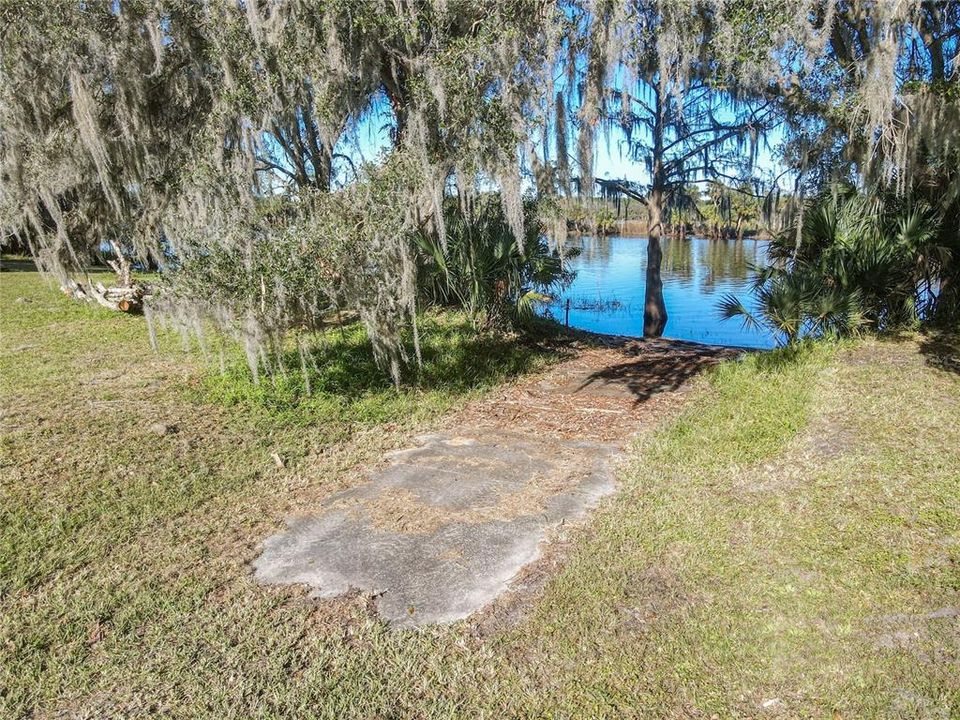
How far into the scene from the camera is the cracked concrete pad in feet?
11.7

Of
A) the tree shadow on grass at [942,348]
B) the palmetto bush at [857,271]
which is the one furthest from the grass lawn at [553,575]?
the palmetto bush at [857,271]

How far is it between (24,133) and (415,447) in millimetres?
5647

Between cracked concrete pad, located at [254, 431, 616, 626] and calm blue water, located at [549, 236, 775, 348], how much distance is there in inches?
171

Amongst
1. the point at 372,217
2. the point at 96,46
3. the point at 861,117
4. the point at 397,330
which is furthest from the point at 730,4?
the point at 96,46

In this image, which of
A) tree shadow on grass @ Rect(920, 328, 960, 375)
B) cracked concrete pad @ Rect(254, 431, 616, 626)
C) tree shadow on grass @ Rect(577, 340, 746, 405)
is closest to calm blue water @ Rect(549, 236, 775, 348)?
tree shadow on grass @ Rect(577, 340, 746, 405)

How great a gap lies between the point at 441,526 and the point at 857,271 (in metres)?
5.71

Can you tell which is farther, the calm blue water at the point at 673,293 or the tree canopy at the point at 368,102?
the calm blue water at the point at 673,293

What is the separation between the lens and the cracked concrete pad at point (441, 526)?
3578 millimetres

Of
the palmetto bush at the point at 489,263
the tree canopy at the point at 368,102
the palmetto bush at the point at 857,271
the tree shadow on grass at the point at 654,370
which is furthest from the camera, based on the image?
the palmetto bush at the point at 489,263

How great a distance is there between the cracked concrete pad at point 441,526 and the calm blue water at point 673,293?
4.33m

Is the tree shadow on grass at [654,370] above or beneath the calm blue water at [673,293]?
above

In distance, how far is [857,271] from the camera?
7.07 m

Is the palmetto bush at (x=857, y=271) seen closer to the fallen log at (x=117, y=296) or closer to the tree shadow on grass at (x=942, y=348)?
the tree shadow on grass at (x=942, y=348)

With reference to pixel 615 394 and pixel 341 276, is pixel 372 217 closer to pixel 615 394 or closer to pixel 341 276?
pixel 341 276
